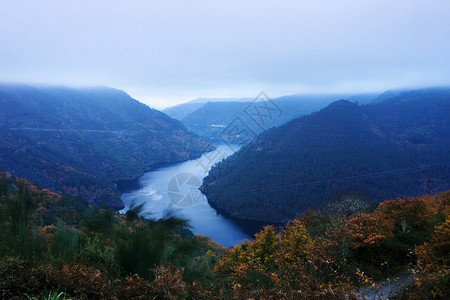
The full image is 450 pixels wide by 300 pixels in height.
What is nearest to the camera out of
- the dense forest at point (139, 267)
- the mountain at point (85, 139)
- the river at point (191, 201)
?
the dense forest at point (139, 267)

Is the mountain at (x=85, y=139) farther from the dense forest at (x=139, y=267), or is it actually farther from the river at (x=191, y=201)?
the dense forest at (x=139, y=267)

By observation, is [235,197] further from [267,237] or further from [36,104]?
[36,104]

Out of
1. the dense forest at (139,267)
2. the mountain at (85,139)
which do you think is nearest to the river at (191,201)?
the mountain at (85,139)

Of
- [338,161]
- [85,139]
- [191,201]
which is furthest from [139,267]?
[85,139]

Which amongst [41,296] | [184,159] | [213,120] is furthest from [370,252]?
[213,120]

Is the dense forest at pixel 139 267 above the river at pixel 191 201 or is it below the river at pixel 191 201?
above

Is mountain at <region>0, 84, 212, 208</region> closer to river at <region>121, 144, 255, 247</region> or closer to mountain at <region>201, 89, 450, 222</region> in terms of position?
river at <region>121, 144, 255, 247</region>
